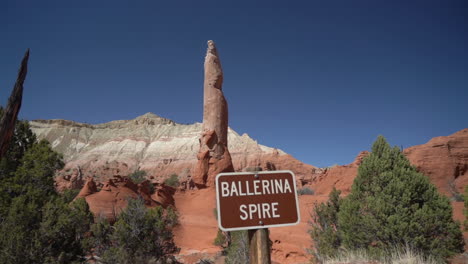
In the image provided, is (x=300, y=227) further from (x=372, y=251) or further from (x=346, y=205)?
(x=372, y=251)

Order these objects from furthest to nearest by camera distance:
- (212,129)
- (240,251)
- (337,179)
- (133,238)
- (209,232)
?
(212,129), (337,179), (209,232), (133,238), (240,251)

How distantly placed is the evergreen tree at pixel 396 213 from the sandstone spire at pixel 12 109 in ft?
27.6

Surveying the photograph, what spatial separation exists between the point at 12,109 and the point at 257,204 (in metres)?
5.31

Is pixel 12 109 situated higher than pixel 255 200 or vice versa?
pixel 12 109

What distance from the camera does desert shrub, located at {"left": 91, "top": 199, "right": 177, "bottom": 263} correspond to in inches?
386

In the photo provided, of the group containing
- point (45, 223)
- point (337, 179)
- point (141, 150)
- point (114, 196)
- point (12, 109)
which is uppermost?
point (141, 150)

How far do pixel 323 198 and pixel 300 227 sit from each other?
227 inches

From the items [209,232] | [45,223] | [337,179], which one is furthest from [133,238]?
[337,179]

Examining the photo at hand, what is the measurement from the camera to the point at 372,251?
684cm

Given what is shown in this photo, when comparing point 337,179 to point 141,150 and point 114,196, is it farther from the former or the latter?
point 141,150

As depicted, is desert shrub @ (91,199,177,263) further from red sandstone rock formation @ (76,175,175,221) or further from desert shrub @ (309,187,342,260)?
desert shrub @ (309,187,342,260)

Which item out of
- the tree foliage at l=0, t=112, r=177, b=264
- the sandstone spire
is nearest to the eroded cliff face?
the tree foliage at l=0, t=112, r=177, b=264

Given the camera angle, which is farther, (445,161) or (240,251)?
(445,161)

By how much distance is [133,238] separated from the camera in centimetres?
1055
